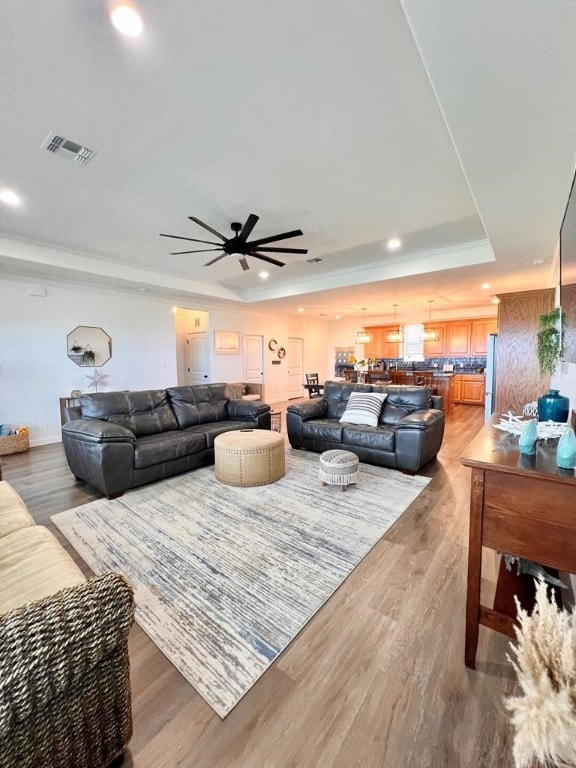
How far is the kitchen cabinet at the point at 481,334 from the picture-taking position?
8367 millimetres

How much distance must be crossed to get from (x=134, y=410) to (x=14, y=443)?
2.23 meters

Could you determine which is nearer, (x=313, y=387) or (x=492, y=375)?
(x=492, y=375)

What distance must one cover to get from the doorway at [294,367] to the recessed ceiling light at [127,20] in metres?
8.41

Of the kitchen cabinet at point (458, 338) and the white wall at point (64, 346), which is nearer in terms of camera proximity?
the white wall at point (64, 346)

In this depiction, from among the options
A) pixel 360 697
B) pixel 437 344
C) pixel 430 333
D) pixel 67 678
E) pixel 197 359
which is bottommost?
pixel 360 697

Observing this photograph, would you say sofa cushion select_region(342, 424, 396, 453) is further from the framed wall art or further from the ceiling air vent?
the framed wall art

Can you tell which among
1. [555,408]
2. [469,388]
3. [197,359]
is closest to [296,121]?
[555,408]

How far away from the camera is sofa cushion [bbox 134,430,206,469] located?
3.20 metres

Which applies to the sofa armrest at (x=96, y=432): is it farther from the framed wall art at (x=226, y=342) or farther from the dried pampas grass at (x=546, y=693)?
A: the framed wall art at (x=226, y=342)

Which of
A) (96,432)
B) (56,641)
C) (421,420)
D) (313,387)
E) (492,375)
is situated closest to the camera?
(56,641)

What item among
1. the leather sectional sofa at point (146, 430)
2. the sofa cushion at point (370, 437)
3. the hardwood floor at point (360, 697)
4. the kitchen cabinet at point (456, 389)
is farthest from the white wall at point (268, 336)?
the hardwood floor at point (360, 697)

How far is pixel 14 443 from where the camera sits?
4.57 meters

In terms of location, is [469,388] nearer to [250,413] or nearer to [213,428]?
[250,413]

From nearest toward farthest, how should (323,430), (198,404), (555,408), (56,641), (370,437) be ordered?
(56,641)
(555,408)
(370,437)
(323,430)
(198,404)
